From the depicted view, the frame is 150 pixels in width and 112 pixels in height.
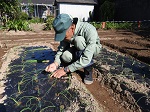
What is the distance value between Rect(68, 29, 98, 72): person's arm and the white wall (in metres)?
14.6

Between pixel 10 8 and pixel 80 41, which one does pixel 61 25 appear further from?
pixel 10 8

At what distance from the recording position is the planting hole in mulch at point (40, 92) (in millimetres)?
1825

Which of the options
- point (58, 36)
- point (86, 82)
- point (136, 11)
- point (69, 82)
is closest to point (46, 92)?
point (69, 82)

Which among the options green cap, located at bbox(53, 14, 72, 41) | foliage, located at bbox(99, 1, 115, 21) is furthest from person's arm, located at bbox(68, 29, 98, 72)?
foliage, located at bbox(99, 1, 115, 21)

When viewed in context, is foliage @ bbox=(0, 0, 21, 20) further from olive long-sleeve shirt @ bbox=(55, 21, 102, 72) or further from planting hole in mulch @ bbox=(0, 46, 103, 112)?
olive long-sleeve shirt @ bbox=(55, 21, 102, 72)

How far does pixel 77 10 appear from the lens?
16.4 metres

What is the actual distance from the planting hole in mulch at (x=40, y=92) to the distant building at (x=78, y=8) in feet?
45.8

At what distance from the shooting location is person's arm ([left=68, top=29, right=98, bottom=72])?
190 centimetres

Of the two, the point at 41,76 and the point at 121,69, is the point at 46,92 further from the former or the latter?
the point at 121,69

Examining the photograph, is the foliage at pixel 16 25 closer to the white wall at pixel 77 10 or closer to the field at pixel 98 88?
the field at pixel 98 88

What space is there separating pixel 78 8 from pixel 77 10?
0.76 ft

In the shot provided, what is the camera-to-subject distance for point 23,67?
9.77 ft

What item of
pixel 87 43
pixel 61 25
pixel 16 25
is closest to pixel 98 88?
pixel 87 43

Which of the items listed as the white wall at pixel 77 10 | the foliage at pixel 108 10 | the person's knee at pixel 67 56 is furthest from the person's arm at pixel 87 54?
the white wall at pixel 77 10
